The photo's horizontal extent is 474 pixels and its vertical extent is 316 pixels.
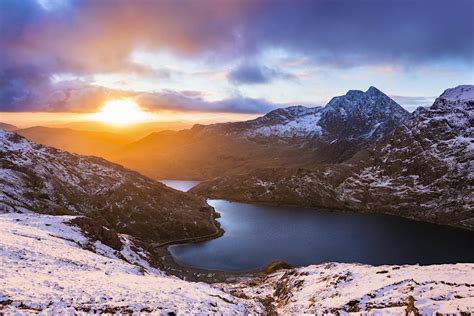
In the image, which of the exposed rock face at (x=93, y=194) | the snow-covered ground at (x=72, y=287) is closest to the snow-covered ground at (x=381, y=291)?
the snow-covered ground at (x=72, y=287)

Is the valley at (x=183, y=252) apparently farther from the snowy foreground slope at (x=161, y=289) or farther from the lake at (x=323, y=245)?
the lake at (x=323, y=245)

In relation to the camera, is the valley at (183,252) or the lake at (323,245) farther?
the lake at (323,245)

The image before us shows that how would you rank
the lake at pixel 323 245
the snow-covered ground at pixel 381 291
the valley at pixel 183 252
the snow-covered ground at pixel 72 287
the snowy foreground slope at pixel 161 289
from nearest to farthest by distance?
the snow-covered ground at pixel 72 287 → the snowy foreground slope at pixel 161 289 → the snow-covered ground at pixel 381 291 → the valley at pixel 183 252 → the lake at pixel 323 245

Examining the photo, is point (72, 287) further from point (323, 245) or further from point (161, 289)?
point (323, 245)

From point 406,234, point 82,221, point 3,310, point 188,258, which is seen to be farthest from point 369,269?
point 406,234

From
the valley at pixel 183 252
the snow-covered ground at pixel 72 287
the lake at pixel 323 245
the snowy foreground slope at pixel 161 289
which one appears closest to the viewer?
the snow-covered ground at pixel 72 287

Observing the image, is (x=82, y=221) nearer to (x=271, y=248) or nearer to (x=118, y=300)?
(x=118, y=300)
